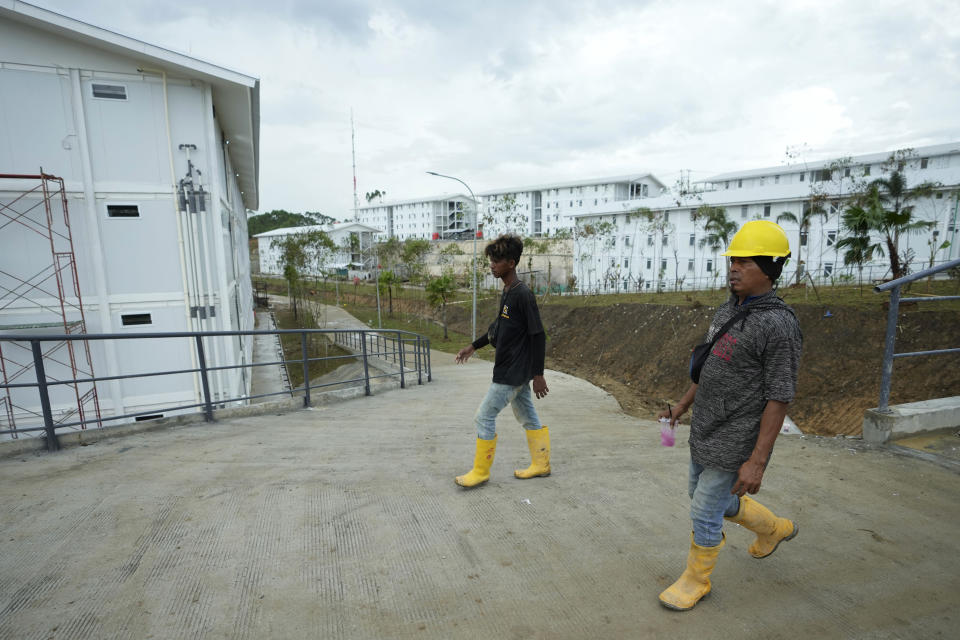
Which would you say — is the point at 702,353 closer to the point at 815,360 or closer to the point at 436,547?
the point at 436,547

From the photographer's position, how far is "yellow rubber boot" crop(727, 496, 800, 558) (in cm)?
245

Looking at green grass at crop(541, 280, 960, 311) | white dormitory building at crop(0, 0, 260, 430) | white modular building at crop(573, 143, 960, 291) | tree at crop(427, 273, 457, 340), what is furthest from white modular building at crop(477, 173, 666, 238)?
white dormitory building at crop(0, 0, 260, 430)

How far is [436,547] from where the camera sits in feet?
9.08

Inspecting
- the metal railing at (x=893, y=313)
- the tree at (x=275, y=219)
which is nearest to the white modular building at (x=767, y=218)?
the metal railing at (x=893, y=313)

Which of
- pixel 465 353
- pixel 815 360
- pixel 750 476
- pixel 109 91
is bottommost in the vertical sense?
pixel 815 360

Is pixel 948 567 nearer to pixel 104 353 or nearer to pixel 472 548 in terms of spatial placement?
pixel 472 548

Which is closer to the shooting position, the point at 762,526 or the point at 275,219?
the point at 762,526

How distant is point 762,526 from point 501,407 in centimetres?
171

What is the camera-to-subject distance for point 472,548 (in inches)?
109

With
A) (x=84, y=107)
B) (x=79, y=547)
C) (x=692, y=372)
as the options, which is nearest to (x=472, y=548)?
(x=692, y=372)

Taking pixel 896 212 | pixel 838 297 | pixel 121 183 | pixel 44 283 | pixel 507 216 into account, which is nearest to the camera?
pixel 44 283

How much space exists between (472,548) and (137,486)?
8.20 feet

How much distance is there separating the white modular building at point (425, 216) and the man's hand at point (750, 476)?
6096cm

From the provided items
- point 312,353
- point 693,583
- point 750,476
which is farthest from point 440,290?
point 750,476
